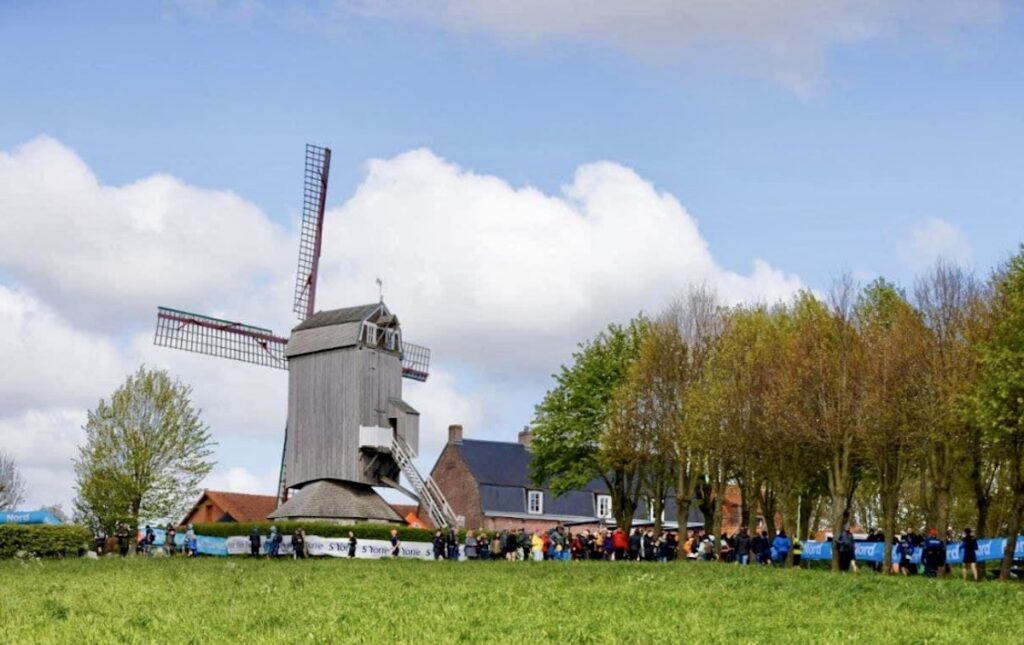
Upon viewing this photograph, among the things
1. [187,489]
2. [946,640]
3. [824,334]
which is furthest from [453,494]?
[946,640]

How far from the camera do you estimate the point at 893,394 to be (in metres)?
57.0

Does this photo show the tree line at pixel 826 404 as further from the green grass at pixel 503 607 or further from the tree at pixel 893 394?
the green grass at pixel 503 607

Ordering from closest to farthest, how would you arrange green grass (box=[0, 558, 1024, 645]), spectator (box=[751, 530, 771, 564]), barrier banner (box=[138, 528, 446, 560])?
1. green grass (box=[0, 558, 1024, 645])
2. spectator (box=[751, 530, 771, 564])
3. barrier banner (box=[138, 528, 446, 560])

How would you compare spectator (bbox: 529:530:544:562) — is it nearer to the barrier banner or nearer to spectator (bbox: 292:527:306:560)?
the barrier banner

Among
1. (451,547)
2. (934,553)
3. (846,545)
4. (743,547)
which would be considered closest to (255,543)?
(451,547)

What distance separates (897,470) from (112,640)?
43315 millimetres

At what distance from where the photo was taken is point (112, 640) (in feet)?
73.4

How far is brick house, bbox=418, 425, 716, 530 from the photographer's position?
10869 centimetres

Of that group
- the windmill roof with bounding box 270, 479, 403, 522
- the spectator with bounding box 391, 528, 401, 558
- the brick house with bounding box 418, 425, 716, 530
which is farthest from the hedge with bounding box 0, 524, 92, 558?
the brick house with bounding box 418, 425, 716, 530

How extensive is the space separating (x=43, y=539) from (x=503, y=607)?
136ft

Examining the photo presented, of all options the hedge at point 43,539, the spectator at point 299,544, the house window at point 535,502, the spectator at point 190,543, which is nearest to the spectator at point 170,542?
the spectator at point 190,543

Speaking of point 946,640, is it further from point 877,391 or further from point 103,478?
point 103,478

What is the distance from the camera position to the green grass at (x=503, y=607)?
2309 cm

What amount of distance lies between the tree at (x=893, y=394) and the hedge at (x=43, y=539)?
3640 centimetres
